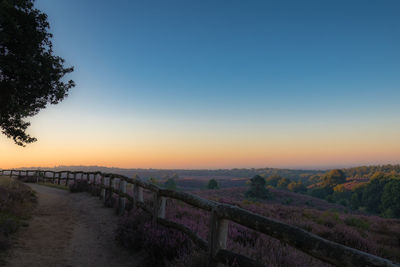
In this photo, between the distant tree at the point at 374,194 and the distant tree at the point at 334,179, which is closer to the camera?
the distant tree at the point at 374,194

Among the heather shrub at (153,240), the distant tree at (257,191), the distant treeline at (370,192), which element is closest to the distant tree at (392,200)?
the distant treeline at (370,192)

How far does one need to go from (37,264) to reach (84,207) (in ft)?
21.5

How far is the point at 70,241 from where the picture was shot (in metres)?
7.06

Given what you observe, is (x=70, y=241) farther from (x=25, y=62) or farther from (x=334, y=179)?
(x=334, y=179)

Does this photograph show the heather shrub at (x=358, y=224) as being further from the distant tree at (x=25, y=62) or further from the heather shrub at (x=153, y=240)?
the distant tree at (x=25, y=62)

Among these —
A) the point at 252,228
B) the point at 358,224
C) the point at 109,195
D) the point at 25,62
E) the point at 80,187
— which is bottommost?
the point at 358,224

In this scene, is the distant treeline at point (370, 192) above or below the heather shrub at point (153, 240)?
below

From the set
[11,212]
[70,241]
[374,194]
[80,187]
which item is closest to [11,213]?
[11,212]

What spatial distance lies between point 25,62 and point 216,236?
1017 centimetres

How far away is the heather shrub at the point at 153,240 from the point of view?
198 inches

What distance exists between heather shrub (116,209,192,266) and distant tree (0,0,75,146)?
7368mm

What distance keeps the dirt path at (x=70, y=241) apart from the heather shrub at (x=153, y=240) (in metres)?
0.31

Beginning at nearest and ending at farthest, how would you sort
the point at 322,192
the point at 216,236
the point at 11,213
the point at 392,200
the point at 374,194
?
the point at 216,236 < the point at 11,213 < the point at 392,200 < the point at 374,194 < the point at 322,192

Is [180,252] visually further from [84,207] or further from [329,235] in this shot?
[84,207]
